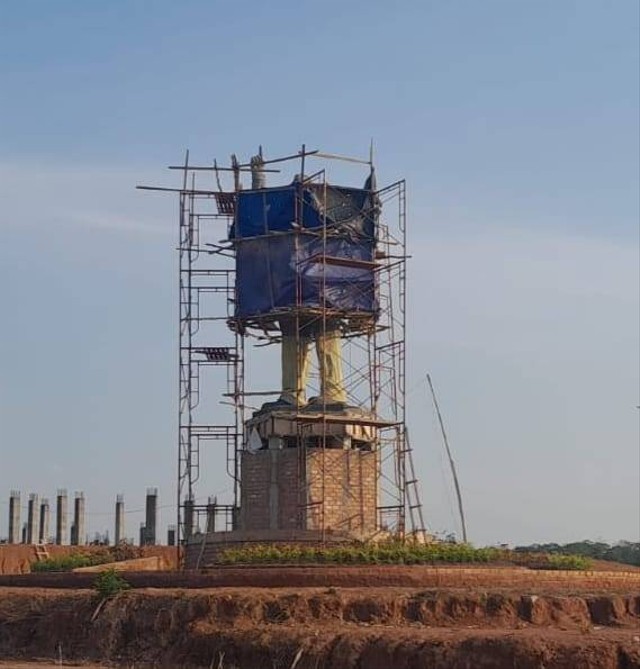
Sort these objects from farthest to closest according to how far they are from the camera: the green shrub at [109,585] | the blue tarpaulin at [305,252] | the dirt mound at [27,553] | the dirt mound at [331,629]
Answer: the dirt mound at [27,553], the blue tarpaulin at [305,252], the green shrub at [109,585], the dirt mound at [331,629]

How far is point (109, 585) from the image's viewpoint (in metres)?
27.5

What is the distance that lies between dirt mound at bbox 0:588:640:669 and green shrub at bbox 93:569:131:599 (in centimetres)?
28

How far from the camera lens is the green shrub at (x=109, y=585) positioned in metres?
27.4

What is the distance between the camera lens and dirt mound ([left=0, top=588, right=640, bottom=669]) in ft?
67.3

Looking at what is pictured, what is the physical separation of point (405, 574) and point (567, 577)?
155 inches

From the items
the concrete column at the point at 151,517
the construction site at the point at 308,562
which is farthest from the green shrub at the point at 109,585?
the concrete column at the point at 151,517


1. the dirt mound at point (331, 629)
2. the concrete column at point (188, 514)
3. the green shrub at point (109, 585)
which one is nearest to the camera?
the dirt mound at point (331, 629)

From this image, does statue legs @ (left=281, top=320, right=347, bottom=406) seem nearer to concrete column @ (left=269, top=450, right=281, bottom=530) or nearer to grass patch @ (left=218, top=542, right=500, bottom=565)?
concrete column @ (left=269, top=450, right=281, bottom=530)

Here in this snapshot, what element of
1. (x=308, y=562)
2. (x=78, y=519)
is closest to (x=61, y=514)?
(x=78, y=519)

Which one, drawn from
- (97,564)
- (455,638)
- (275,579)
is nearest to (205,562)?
(97,564)

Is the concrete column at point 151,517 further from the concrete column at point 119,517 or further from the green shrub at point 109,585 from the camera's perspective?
the green shrub at point 109,585

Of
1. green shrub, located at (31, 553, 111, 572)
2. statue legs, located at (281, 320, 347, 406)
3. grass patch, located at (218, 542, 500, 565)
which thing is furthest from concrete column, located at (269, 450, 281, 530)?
grass patch, located at (218, 542, 500, 565)

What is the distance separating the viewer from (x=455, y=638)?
21.4 meters

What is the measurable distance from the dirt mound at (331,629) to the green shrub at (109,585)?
11.2 inches
